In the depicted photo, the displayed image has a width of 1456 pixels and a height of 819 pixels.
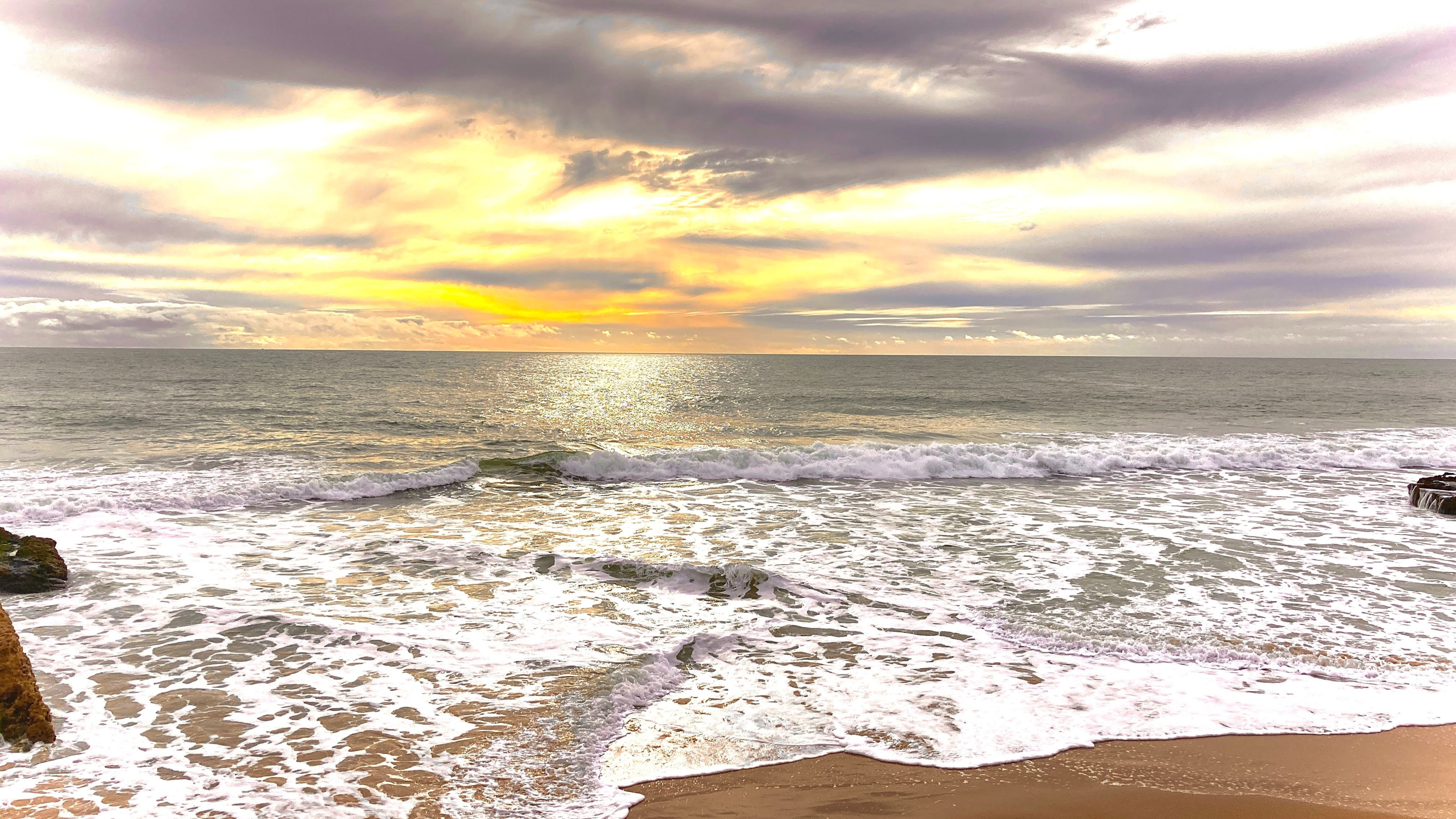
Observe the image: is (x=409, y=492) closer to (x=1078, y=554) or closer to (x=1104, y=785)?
(x=1078, y=554)

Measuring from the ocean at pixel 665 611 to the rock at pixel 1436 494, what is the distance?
1.07ft

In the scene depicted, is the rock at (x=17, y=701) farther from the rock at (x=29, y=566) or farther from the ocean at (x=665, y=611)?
the rock at (x=29, y=566)

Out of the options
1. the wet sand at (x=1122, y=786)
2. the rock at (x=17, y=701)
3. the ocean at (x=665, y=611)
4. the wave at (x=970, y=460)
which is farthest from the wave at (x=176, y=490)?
the wet sand at (x=1122, y=786)

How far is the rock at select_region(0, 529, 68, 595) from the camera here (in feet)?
30.4

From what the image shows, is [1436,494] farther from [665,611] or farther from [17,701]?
[17,701]

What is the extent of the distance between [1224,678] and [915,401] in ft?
132

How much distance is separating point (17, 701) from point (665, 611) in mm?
5845

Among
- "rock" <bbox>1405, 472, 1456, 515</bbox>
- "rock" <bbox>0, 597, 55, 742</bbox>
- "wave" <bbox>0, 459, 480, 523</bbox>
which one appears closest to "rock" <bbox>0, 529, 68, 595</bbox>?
"rock" <bbox>0, 597, 55, 742</bbox>

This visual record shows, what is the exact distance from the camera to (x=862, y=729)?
240 inches

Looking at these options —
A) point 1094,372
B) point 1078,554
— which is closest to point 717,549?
point 1078,554

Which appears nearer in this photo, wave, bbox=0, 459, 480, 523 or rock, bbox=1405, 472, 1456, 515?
wave, bbox=0, 459, 480, 523

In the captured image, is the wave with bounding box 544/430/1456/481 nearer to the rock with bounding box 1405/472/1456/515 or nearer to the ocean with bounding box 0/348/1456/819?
the ocean with bounding box 0/348/1456/819

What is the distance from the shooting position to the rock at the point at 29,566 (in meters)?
9.26

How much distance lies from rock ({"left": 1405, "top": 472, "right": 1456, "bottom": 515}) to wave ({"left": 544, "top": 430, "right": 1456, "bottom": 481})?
5.24 m
